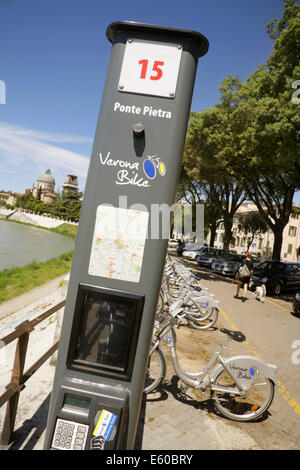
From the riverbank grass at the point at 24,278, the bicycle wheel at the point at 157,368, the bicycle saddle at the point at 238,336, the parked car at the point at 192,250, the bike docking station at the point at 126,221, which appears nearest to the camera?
the bike docking station at the point at 126,221

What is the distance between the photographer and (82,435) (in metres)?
1.89

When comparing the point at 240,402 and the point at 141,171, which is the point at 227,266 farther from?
the point at 141,171

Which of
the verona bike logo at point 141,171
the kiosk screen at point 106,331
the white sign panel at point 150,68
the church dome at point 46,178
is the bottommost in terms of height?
the kiosk screen at point 106,331

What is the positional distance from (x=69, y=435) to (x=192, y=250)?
89.3ft

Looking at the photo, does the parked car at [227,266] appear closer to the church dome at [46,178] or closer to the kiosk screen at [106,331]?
the kiosk screen at [106,331]

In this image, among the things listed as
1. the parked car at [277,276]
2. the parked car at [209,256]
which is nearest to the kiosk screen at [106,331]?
the parked car at [277,276]

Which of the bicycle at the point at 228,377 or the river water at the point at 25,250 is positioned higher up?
the bicycle at the point at 228,377

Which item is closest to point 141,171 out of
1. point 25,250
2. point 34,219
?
point 25,250

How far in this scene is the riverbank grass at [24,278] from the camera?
12.8 metres

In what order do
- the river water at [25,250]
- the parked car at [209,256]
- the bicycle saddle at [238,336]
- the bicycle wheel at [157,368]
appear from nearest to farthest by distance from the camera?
the bicycle saddle at [238,336] < the bicycle wheel at [157,368] < the river water at [25,250] < the parked car at [209,256]

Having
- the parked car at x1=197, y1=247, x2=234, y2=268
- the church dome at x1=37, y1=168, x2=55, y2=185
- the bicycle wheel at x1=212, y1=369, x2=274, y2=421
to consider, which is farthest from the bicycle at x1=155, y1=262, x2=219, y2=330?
the church dome at x1=37, y1=168, x2=55, y2=185

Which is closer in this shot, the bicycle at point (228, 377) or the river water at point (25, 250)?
the bicycle at point (228, 377)

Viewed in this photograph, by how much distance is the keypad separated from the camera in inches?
74.1

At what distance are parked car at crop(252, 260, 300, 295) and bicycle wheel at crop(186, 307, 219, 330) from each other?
7.52 metres
